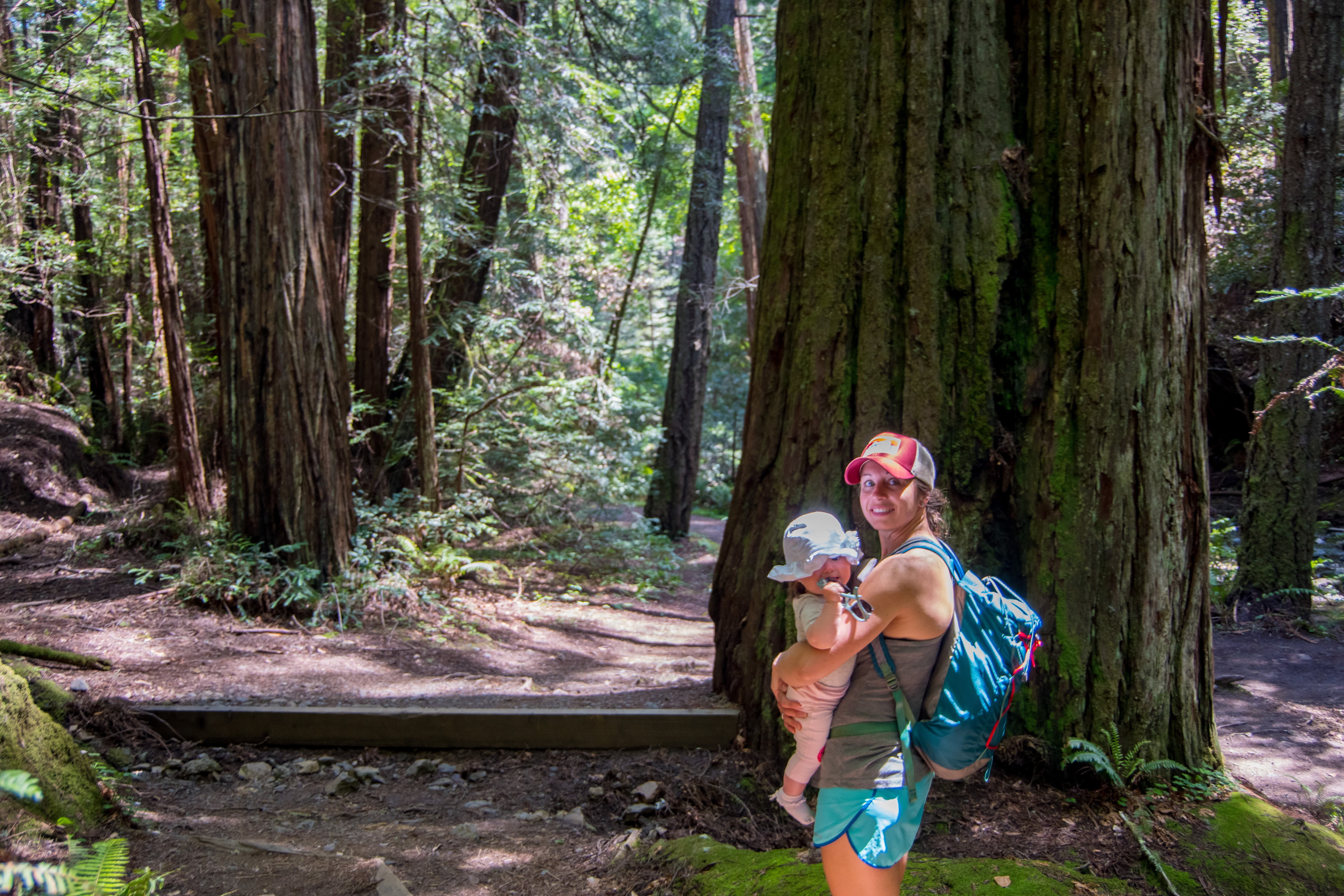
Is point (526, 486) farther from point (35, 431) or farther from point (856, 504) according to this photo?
point (856, 504)

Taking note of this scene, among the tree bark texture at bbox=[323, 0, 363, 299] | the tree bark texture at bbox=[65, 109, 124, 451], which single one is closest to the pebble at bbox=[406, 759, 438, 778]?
the tree bark texture at bbox=[323, 0, 363, 299]

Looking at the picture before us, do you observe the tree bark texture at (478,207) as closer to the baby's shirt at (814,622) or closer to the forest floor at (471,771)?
the forest floor at (471,771)

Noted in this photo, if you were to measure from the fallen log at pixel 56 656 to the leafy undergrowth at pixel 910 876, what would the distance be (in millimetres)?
4085

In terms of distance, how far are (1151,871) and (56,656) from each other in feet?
19.3

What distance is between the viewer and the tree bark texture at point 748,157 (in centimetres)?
1545

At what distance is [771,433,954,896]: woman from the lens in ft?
7.02

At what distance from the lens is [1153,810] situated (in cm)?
335

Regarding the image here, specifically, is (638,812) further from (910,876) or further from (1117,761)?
(1117,761)

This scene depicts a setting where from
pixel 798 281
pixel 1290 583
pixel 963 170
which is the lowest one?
pixel 1290 583

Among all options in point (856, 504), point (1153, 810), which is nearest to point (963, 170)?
point (856, 504)

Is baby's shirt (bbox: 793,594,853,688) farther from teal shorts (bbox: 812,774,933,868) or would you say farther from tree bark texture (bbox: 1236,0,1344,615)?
tree bark texture (bbox: 1236,0,1344,615)

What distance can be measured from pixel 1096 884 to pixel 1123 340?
2103 mm

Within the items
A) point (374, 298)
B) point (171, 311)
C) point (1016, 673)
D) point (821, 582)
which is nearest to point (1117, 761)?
point (1016, 673)

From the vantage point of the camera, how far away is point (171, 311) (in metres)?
8.33
